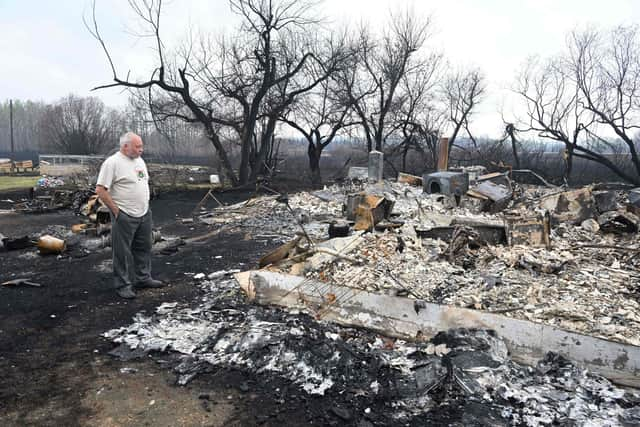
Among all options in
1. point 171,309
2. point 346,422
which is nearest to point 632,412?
point 346,422

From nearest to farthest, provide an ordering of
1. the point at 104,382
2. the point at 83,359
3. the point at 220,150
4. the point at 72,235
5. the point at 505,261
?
the point at 104,382 < the point at 83,359 < the point at 505,261 < the point at 72,235 < the point at 220,150

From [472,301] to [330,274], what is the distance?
143 centimetres

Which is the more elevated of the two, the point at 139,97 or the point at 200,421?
the point at 139,97

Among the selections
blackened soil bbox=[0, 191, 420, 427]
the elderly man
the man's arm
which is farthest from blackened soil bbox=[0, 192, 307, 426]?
the man's arm

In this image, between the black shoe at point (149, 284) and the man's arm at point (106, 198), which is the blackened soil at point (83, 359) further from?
the man's arm at point (106, 198)

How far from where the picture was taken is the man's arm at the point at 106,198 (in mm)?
4188

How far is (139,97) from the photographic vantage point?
1761 centimetres

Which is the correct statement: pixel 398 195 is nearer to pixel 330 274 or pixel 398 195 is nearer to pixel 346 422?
pixel 330 274

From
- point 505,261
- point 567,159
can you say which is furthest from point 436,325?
point 567,159

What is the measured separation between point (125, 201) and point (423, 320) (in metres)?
3.20

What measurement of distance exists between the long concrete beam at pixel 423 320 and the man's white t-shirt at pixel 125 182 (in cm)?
135

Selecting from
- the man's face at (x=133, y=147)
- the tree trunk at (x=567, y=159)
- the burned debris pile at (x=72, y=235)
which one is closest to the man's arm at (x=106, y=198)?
the man's face at (x=133, y=147)

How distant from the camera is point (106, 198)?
4203 millimetres

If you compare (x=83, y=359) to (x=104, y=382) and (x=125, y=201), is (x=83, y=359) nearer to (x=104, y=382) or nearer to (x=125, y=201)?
(x=104, y=382)
